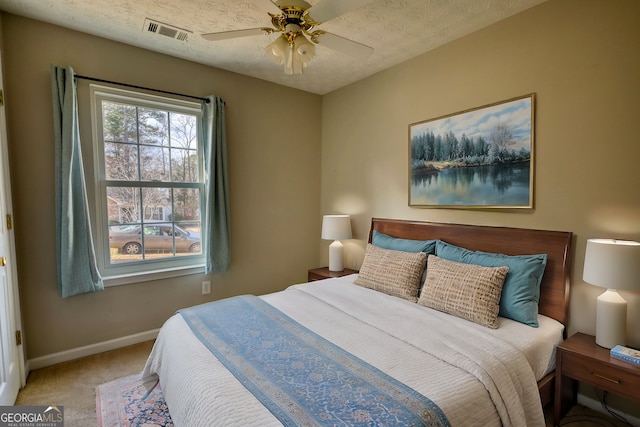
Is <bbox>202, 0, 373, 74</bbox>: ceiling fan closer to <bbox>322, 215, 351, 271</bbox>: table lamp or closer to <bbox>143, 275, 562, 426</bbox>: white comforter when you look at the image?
<bbox>143, 275, 562, 426</bbox>: white comforter

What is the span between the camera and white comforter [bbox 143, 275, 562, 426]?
1.21 m

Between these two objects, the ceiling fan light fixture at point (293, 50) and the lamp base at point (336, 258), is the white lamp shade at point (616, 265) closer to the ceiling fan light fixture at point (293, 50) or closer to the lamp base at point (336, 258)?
the ceiling fan light fixture at point (293, 50)

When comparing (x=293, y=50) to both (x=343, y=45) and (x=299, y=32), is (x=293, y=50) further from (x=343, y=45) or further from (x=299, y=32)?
(x=343, y=45)

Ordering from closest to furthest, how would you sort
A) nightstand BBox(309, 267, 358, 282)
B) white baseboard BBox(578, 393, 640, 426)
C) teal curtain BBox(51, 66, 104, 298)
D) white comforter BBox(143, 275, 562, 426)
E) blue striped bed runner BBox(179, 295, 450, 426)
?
blue striped bed runner BBox(179, 295, 450, 426) → white comforter BBox(143, 275, 562, 426) → white baseboard BBox(578, 393, 640, 426) → teal curtain BBox(51, 66, 104, 298) → nightstand BBox(309, 267, 358, 282)

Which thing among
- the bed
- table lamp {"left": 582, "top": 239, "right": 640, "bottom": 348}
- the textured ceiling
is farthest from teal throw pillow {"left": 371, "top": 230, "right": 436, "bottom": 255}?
the textured ceiling

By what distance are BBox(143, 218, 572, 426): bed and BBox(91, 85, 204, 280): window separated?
1192 mm

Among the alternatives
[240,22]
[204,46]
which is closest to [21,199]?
[204,46]

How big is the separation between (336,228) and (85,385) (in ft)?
7.98

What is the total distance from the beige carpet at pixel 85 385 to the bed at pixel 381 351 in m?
0.37

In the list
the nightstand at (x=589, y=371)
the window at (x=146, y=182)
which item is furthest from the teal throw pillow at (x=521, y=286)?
the window at (x=146, y=182)

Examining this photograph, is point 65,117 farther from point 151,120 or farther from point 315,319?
point 315,319

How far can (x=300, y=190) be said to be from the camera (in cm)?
386

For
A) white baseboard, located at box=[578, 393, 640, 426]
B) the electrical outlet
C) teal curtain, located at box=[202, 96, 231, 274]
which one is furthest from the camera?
the electrical outlet

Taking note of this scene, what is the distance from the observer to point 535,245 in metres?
2.12
